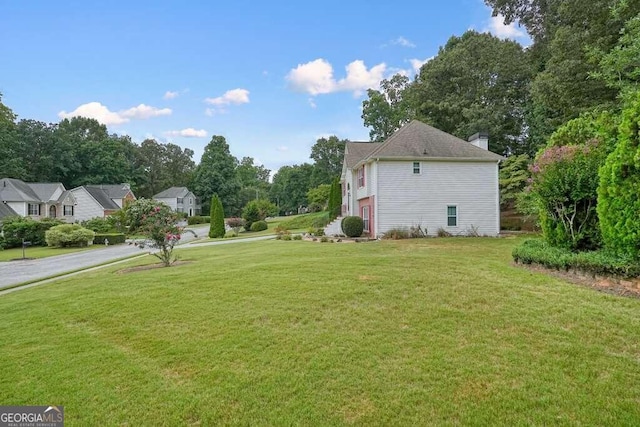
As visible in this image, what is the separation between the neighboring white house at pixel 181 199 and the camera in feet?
189

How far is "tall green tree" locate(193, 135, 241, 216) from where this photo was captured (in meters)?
56.0

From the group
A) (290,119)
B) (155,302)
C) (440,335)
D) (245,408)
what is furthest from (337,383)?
(290,119)

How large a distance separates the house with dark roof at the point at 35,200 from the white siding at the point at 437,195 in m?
35.4

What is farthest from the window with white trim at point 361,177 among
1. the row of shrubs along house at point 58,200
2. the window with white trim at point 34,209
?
the window with white trim at point 34,209

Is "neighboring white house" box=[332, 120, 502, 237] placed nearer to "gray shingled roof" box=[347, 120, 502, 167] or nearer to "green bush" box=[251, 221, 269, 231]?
"gray shingled roof" box=[347, 120, 502, 167]

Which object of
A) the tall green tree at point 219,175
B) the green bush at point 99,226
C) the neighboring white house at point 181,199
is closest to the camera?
the green bush at point 99,226

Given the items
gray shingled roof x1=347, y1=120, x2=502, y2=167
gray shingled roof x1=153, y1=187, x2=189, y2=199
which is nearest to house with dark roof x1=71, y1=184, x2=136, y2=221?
gray shingled roof x1=153, y1=187, x2=189, y2=199

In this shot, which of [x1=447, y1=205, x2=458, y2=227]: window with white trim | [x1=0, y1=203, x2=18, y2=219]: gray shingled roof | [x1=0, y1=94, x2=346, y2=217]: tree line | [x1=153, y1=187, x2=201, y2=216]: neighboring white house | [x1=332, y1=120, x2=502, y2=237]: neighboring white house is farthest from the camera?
[x1=153, y1=187, x2=201, y2=216]: neighboring white house

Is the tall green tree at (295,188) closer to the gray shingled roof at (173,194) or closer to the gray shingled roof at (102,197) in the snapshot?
the gray shingled roof at (173,194)

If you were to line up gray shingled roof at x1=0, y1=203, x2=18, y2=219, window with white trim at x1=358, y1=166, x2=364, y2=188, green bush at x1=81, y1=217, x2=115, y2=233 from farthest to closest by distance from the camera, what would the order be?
green bush at x1=81, y1=217, x2=115, y2=233 < gray shingled roof at x1=0, y1=203, x2=18, y2=219 < window with white trim at x1=358, y1=166, x2=364, y2=188

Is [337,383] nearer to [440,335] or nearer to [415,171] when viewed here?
[440,335]

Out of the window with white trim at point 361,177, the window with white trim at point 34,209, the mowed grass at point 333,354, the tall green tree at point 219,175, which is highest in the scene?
the tall green tree at point 219,175

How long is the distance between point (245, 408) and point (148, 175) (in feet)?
237

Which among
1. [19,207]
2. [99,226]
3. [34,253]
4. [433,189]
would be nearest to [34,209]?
[19,207]
